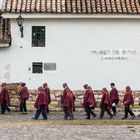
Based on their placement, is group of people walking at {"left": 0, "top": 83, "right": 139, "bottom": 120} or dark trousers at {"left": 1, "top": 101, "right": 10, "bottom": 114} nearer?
group of people walking at {"left": 0, "top": 83, "right": 139, "bottom": 120}

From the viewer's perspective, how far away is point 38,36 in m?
39.5

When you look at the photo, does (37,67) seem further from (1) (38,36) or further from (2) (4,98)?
(2) (4,98)

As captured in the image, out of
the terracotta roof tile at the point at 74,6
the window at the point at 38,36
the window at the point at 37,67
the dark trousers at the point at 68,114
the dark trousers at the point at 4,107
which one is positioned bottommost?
the dark trousers at the point at 68,114

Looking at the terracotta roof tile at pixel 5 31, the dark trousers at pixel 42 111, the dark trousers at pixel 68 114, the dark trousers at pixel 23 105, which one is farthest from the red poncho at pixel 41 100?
the terracotta roof tile at pixel 5 31

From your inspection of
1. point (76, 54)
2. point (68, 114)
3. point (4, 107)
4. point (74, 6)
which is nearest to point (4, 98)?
point (4, 107)

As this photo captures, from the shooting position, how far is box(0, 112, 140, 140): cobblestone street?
985 inches

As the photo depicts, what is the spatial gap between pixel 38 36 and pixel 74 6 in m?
2.66

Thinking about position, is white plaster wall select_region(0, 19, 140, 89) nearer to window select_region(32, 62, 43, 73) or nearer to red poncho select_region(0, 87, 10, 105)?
window select_region(32, 62, 43, 73)

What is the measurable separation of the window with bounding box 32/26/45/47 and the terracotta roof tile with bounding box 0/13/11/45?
1414mm

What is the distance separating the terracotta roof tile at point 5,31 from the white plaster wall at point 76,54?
0.39 meters

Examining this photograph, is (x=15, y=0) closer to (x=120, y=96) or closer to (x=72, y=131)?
(x=120, y=96)

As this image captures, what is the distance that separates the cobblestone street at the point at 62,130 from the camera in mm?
25016

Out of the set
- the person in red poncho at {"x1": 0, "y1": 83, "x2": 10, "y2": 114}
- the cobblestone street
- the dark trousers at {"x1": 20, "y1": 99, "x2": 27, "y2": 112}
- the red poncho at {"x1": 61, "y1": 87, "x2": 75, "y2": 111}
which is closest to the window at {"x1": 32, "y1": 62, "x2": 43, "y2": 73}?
the dark trousers at {"x1": 20, "y1": 99, "x2": 27, "y2": 112}

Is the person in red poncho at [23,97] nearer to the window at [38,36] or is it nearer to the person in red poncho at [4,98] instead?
the person in red poncho at [4,98]
